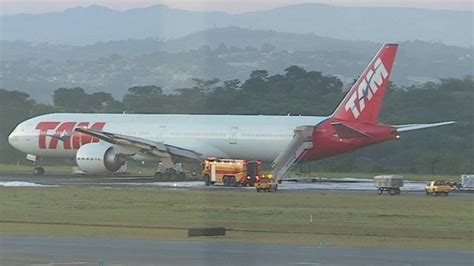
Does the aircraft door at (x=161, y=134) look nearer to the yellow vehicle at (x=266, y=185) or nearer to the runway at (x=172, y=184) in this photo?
the runway at (x=172, y=184)

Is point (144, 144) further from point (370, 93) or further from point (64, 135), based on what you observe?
point (370, 93)

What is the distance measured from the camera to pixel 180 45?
587 ft

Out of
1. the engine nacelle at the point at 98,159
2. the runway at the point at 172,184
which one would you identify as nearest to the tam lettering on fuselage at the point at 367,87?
the runway at the point at 172,184

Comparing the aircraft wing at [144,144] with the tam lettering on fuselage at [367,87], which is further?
the aircraft wing at [144,144]

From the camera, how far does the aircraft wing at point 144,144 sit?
73.3 m

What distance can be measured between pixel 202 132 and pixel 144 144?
4069 millimetres

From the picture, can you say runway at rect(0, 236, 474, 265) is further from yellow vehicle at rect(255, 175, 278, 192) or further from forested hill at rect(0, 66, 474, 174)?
forested hill at rect(0, 66, 474, 174)

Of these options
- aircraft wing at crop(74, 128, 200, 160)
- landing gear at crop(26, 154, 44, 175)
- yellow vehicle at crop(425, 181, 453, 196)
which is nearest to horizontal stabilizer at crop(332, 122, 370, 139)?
aircraft wing at crop(74, 128, 200, 160)

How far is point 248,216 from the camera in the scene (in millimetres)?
43094

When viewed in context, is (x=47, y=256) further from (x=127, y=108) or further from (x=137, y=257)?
(x=127, y=108)

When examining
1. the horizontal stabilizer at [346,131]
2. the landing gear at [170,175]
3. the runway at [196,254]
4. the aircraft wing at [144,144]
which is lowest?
the runway at [196,254]

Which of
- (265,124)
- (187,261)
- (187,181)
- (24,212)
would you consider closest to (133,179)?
(187,181)

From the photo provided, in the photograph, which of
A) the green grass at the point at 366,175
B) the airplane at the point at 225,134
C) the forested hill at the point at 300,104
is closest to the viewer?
the airplane at the point at 225,134

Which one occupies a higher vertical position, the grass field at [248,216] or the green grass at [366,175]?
the green grass at [366,175]
